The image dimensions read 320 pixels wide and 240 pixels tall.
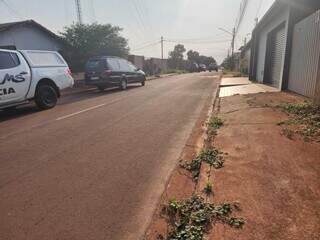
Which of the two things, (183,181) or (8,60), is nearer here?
(183,181)

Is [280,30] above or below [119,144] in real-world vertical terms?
above

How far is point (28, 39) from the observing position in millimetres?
19875

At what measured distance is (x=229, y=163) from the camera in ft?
15.5

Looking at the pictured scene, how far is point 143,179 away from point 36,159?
2092 mm

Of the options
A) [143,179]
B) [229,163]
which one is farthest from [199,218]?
[229,163]

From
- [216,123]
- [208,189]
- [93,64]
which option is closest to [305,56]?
[216,123]

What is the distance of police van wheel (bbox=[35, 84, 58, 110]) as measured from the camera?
10.9 metres

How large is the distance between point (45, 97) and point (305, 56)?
9253mm

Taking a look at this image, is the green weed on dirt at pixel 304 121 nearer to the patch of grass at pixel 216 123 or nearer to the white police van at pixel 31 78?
the patch of grass at pixel 216 123

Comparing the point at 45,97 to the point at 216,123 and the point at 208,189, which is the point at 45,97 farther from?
the point at 208,189

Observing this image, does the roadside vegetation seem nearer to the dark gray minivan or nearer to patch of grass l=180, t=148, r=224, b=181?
patch of grass l=180, t=148, r=224, b=181

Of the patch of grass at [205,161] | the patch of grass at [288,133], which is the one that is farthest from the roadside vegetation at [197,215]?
the patch of grass at [288,133]

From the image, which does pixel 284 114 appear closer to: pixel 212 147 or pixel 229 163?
pixel 212 147

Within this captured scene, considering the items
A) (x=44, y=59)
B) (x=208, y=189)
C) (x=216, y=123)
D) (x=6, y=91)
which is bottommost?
(x=216, y=123)
